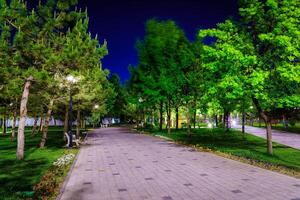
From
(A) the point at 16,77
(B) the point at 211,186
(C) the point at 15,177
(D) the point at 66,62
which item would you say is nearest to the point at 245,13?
(D) the point at 66,62

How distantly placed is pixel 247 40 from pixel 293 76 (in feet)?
11.5

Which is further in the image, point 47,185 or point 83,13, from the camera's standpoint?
point 83,13

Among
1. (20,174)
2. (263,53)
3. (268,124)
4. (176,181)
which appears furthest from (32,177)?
(263,53)

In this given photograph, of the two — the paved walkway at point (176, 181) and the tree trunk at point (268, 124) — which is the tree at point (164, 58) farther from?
the paved walkway at point (176, 181)

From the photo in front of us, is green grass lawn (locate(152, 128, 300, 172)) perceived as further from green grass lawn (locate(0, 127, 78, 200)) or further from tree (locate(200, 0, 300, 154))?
green grass lawn (locate(0, 127, 78, 200))

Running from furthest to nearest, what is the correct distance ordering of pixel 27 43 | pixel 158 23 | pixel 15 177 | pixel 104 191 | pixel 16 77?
pixel 158 23, pixel 16 77, pixel 27 43, pixel 15 177, pixel 104 191

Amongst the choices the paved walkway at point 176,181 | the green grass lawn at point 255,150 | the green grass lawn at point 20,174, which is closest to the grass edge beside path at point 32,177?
the green grass lawn at point 20,174

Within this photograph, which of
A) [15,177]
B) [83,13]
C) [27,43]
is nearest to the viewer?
[15,177]

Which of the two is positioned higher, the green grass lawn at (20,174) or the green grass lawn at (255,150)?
the green grass lawn at (255,150)

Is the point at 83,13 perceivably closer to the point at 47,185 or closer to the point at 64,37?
the point at 64,37

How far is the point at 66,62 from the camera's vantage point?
50.5 ft

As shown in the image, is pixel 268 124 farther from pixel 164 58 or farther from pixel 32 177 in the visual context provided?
pixel 164 58

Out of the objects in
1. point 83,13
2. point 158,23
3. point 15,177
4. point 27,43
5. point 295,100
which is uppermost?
point 158,23

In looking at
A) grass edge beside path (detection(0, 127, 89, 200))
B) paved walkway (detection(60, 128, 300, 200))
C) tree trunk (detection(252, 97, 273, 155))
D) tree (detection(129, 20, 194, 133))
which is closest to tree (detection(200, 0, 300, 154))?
tree trunk (detection(252, 97, 273, 155))
